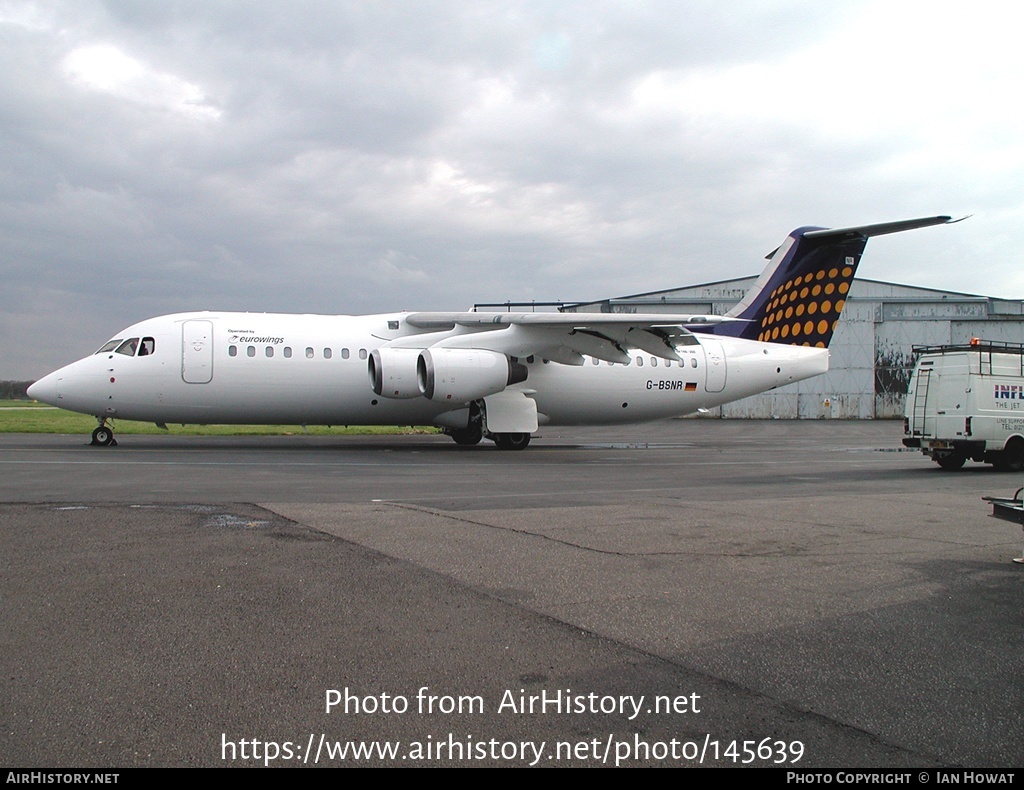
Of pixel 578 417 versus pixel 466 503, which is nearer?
pixel 466 503

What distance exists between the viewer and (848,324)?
1800 inches

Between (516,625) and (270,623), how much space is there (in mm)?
1430

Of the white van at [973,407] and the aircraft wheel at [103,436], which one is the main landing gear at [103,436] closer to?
the aircraft wheel at [103,436]

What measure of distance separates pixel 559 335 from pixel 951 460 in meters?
9.17

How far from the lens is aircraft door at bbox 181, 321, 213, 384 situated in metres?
18.1

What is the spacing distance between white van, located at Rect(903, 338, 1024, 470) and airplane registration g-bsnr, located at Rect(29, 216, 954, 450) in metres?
3.41

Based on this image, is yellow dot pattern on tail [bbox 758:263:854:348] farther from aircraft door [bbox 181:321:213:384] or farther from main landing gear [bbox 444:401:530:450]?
aircraft door [bbox 181:321:213:384]

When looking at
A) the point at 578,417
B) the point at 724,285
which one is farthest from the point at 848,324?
the point at 578,417

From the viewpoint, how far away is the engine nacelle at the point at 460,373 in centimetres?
1792

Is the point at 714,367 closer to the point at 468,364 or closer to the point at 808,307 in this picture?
the point at 808,307

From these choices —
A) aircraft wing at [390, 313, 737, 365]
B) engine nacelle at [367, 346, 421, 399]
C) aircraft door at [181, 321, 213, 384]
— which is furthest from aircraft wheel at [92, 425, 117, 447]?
aircraft wing at [390, 313, 737, 365]

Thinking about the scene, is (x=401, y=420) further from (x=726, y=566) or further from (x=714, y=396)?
(x=726, y=566)

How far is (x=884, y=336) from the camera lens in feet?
150
